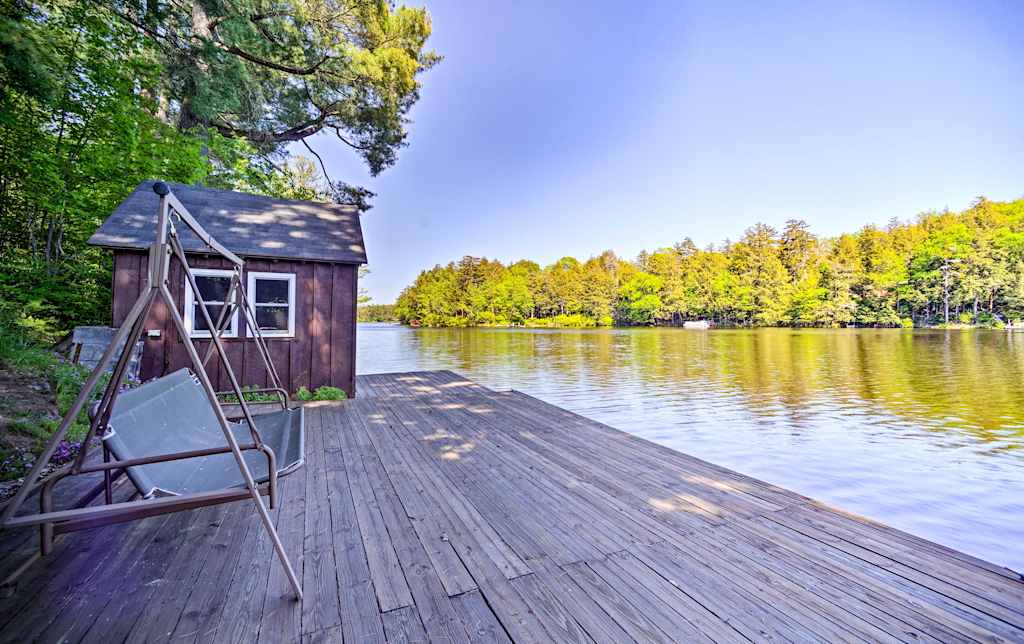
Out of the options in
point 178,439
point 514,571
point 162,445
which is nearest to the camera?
point 514,571

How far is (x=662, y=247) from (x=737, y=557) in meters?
64.7

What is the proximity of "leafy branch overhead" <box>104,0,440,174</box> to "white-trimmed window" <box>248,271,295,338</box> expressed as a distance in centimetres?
548

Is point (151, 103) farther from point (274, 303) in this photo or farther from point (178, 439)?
point (178, 439)

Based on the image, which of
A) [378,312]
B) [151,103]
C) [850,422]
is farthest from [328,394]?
[378,312]

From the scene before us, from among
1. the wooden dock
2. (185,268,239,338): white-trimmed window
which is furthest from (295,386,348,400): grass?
the wooden dock

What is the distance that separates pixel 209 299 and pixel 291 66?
7779 millimetres

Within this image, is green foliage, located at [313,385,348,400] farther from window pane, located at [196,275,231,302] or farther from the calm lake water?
the calm lake water

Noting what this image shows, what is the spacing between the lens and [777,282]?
4791 cm

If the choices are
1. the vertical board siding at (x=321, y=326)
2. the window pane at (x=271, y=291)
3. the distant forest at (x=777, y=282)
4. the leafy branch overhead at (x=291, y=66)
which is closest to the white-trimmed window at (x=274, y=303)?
the window pane at (x=271, y=291)

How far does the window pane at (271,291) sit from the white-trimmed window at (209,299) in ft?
1.22

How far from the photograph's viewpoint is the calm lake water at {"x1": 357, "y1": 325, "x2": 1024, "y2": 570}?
3.82m

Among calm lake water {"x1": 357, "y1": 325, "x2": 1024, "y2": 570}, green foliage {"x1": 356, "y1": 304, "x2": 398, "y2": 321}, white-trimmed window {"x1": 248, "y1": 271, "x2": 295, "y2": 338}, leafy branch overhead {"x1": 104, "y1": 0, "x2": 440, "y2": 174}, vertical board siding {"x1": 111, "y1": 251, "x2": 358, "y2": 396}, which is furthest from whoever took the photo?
green foliage {"x1": 356, "y1": 304, "x2": 398, "y2": 321}

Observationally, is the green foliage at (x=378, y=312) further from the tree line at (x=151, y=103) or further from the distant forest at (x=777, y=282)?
the tree line at (x=151, y=103)

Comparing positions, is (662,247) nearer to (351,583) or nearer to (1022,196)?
(1022,196)
